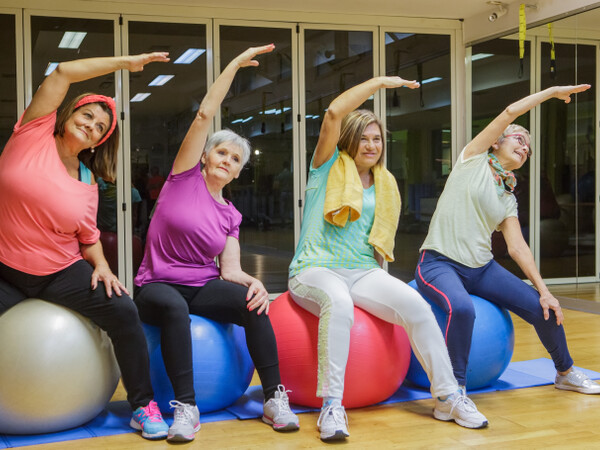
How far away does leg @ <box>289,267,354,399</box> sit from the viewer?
99.9 inches

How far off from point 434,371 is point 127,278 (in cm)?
Result: 369

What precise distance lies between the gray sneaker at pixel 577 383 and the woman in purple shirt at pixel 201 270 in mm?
1291

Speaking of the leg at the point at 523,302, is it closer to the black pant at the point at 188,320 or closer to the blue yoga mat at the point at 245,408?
the blue yoga mat at the point at 245,408

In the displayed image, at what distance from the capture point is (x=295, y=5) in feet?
19.6

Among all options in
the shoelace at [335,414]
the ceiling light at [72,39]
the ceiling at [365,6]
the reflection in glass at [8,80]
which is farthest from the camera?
the ceiling at [365,6]

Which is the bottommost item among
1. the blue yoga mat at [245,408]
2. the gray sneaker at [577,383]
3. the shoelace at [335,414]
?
the blue yoga mat at [245,408]

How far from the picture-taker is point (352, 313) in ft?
8.62

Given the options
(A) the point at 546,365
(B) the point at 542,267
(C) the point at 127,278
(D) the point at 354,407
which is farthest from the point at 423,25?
(D) the point at 354,407

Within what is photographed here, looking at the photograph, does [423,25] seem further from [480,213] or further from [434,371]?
[434,371]

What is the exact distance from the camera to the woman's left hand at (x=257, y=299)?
2588mm

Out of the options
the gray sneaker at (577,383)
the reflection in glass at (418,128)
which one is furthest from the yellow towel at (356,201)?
the reflection in glass at (418,128)

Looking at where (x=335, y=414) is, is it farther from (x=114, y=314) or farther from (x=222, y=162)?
(x=222, y=162)

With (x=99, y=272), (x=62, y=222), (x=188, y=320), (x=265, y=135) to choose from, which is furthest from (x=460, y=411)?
(x=265, y=135)

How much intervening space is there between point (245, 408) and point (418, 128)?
14.3 feet
